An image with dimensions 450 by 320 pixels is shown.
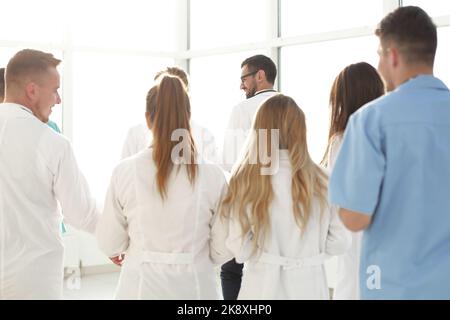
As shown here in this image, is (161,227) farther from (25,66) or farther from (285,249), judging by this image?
(25,66)

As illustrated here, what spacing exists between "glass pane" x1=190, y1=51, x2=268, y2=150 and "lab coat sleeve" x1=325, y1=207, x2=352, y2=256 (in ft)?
13.3

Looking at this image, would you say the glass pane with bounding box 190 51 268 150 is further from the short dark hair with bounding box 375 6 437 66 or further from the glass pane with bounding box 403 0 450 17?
the short dark hair with bounding box 375 6 437 66

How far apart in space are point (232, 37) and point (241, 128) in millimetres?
2396

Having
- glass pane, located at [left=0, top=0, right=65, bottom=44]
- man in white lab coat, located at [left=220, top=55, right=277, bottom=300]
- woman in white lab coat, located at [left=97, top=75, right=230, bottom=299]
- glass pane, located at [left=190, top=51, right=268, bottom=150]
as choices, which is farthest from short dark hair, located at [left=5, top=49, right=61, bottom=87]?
glass pane, located at [left=190, top=51, right=268, bottom=150]

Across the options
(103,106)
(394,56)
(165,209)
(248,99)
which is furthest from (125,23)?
(394,56)

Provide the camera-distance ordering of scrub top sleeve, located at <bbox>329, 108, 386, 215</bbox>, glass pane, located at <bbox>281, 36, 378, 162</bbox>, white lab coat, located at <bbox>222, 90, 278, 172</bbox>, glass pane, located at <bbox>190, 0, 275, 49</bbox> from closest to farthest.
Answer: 1. scrub top sleeve, located at <bbox>329, 108, 386, 215</bbox>
2. white lab coat, located at <bbox>222, 90, 278, 172</bbox>
3. glass pane, located at <bbox>281, 36, 378, 162</bbox>
4. glass pane, located at <bbox>190, 0, 275, 49</bbox>

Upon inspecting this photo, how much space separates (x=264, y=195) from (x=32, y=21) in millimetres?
4408

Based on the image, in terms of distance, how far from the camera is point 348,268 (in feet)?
9.32

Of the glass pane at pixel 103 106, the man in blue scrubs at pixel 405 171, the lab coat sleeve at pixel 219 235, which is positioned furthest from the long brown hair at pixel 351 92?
the glass pane at pixel 103 106

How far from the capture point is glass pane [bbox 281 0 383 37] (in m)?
5.04
